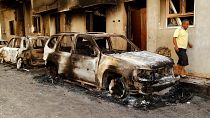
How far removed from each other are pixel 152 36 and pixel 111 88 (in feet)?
13.4

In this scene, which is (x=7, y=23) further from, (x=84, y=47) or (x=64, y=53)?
(x=84, y=47)

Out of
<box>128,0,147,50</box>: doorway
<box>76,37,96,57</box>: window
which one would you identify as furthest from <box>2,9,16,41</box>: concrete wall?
<box>76,37,96,57</box>: window

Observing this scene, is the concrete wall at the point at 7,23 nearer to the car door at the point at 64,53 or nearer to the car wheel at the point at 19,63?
the car wheel at the point at 19,63

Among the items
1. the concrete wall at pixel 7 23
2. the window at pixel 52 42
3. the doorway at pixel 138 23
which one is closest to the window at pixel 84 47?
the window at pixel 52 42

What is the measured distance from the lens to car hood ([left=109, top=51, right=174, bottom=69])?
7.20m

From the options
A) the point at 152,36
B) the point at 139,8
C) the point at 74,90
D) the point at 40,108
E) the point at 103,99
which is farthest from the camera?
the point at 139,8

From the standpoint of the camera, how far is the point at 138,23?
41.7ft

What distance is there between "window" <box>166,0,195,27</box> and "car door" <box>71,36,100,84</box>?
11.5ft

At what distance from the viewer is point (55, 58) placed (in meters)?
10.0

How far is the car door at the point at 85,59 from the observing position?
8336mm

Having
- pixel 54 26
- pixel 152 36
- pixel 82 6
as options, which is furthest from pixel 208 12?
pixel 54 26

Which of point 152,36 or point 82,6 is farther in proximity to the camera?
point 82,6

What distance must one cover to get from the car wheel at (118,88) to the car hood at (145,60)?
1.84 feet

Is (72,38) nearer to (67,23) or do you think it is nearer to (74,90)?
(74,90)
